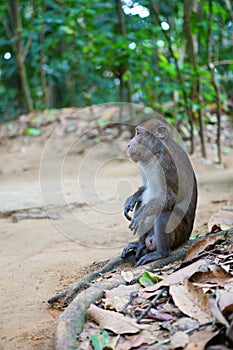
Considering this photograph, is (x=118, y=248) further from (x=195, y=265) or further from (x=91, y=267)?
(x=195, y=265)

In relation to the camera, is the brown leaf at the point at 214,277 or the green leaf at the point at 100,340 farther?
the brown leaf at the point at 214,277

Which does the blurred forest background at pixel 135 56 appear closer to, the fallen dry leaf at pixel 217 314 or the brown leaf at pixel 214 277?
the brown leaf at pixel 214 277

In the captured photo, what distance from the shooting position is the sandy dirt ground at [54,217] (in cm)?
281

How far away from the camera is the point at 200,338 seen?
6.32 ft

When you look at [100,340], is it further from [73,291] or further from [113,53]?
[113,53]

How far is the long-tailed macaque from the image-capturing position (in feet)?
10.9

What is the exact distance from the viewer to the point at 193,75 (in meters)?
8.00

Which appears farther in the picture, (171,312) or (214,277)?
(214,277)

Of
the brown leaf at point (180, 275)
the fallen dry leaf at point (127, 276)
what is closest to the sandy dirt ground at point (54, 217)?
the fallen dry leaf at point (127, 276)

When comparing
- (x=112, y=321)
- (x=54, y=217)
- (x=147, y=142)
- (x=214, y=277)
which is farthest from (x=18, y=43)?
(x=112, y=321)

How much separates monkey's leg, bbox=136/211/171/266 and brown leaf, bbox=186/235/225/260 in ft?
0.81

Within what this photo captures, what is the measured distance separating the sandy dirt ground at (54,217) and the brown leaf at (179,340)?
2.06 feet

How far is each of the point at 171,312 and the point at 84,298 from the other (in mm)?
482

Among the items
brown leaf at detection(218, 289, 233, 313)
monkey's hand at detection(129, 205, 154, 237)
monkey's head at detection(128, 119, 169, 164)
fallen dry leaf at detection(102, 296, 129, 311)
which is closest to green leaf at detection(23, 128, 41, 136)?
monkey's head at detection(128, 119, 169, 164)
